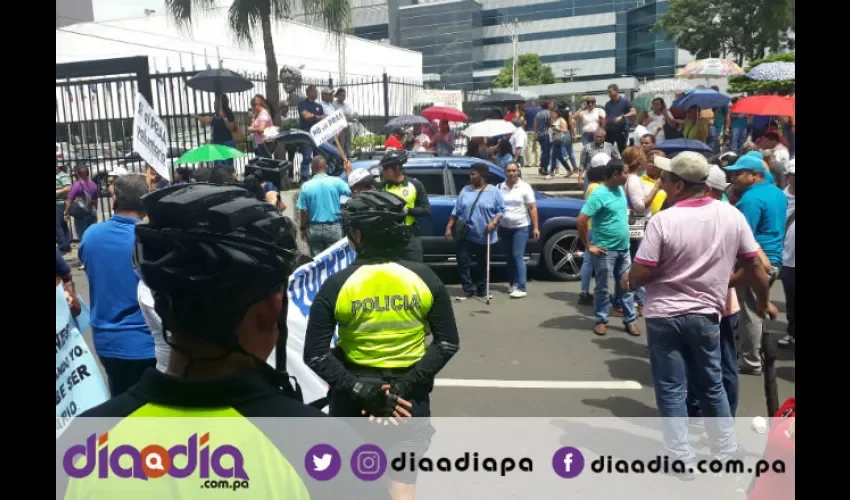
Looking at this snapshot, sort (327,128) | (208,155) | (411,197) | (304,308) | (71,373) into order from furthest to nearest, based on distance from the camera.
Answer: (327,128)
(208,155)
(411,197)
(304,308)
(71,373)

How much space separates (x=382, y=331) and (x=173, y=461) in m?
1.65

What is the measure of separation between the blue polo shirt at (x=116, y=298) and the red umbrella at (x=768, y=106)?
981 cm

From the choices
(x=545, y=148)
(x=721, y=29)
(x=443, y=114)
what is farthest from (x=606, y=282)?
(x=721, y=29)

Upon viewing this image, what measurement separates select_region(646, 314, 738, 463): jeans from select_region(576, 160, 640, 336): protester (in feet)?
9.59

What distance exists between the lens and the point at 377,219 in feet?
9.60

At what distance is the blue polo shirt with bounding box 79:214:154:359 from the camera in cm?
366

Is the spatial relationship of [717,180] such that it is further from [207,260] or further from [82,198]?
[82,198]

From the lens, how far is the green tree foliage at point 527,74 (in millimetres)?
84875

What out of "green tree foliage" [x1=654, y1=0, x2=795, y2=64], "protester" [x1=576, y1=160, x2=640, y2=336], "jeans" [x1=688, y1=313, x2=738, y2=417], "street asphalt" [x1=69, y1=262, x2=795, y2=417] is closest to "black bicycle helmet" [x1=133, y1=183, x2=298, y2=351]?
"jeans" [x1=688, y1=313, x2=738, y2=417]

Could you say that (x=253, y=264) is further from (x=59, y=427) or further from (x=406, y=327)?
(x=59, y=427)

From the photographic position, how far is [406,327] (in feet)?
9.55

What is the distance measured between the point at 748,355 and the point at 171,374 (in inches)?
219

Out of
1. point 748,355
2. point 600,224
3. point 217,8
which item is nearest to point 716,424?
point 748,355

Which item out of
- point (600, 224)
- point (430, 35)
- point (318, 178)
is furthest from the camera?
point (430, 35)
